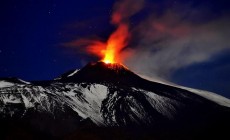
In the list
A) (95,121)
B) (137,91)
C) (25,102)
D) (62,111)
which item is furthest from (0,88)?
(137,91)

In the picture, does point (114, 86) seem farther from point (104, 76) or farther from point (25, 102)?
point (25, 102)

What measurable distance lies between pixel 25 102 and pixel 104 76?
5251 centimetres

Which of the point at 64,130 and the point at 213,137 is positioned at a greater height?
the point at 64,130

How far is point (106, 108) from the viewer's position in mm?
147625

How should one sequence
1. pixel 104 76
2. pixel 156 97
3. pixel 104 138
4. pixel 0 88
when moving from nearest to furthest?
pixel 104 138 < pixel 0 88 < pixel 156 97 < pixel 104 76

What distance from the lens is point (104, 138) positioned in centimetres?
10506

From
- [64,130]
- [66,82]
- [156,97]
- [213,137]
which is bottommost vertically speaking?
[213,137]

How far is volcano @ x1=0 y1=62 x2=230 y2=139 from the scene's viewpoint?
11850 centimetres

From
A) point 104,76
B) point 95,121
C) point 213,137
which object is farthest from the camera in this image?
point 104,76

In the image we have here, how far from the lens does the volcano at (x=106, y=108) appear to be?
11850cm

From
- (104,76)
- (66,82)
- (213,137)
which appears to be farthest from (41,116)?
(213,137)

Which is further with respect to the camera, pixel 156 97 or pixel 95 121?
pixel 156 97

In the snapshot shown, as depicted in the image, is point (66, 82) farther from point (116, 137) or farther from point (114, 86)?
point (116, 137)

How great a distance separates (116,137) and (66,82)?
6850cm
